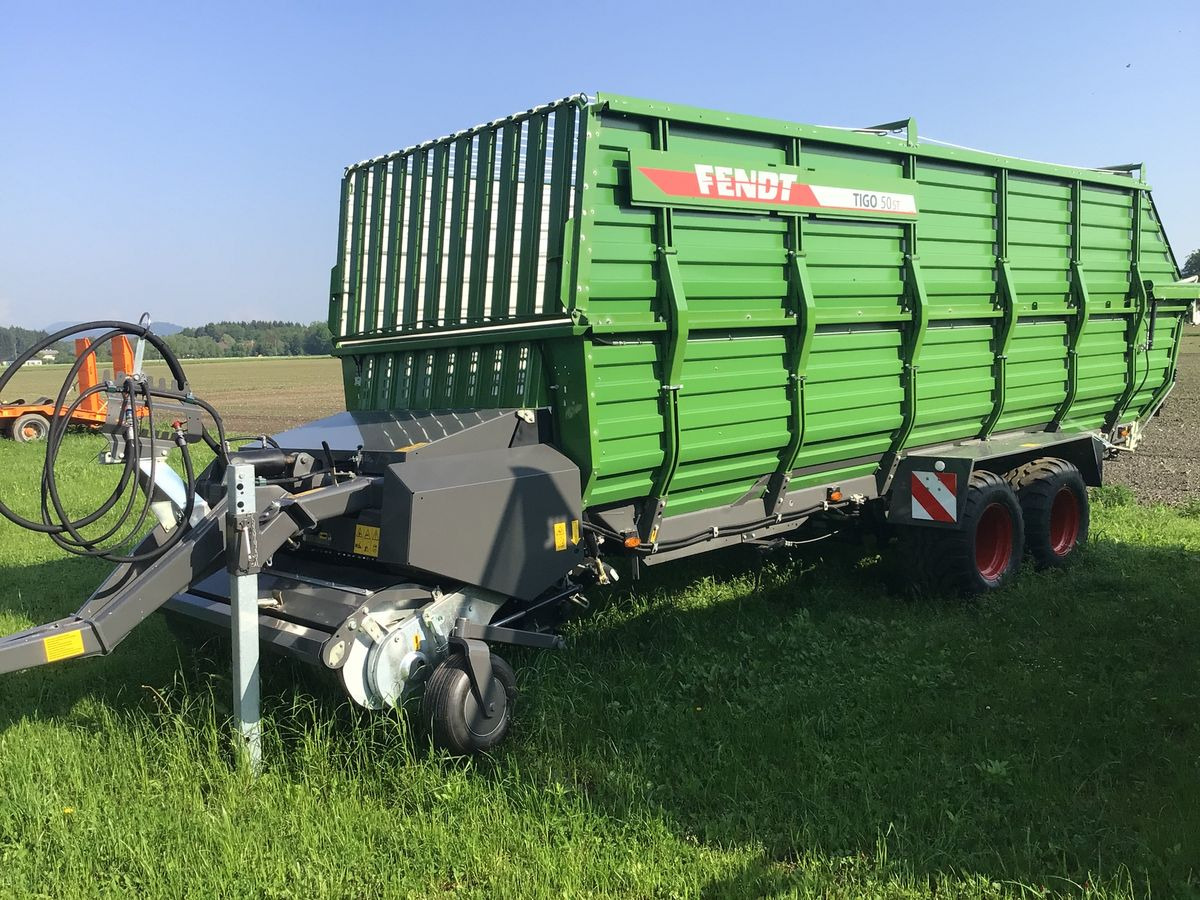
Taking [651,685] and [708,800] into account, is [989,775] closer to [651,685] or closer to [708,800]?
[708,800]

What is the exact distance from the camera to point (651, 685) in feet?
15.4

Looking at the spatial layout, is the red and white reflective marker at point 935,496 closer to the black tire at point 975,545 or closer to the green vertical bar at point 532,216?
the black tire at point 975,545

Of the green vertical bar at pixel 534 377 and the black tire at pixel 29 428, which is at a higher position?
the green vertical bar at pixel 534 377

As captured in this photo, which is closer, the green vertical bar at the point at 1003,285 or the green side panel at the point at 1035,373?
the green vertical bar at the point at 1003,285

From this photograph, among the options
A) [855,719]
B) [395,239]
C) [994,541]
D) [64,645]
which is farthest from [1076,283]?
[64,645]

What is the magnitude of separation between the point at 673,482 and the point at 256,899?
8.74ft

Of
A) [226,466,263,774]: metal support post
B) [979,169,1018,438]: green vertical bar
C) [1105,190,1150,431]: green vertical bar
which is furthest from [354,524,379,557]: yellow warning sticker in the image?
[1105,190,1150,431]: green vertical bar

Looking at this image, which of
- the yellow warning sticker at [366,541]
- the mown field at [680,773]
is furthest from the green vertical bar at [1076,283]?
the yellow warning sticker at [366,541]

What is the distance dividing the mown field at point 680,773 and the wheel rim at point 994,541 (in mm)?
759

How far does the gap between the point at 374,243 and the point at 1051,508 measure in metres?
4.90

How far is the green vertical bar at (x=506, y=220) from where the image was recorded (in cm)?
473

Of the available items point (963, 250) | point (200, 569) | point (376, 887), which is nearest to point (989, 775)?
point (376, 887)

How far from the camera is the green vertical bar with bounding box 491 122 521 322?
4734mm

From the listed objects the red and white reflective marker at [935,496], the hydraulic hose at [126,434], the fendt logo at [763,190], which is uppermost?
the fendt logo at [763,190]
